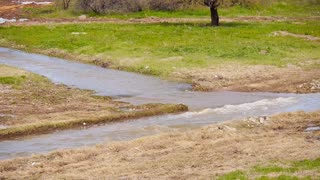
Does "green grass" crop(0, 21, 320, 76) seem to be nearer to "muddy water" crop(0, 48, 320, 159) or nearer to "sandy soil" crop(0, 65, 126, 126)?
"muddy water" crop(0, 48, 320, 159)

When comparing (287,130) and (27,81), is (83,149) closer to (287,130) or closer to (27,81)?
(287,130)

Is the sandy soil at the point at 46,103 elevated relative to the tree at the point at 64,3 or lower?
lower

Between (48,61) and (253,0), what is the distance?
70.0ft

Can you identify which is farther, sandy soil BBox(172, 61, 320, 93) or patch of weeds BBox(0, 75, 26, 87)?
patch of weeds BBox(0, 75, 26, 87)

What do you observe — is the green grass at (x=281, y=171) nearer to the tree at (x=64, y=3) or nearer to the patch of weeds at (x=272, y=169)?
the patch of weeds at (x=272, y=169)

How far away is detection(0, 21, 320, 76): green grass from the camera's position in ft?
120

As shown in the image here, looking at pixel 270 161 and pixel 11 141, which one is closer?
pixel 270 161

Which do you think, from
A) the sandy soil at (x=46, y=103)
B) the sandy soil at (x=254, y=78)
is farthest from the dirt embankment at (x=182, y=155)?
the sandy soil at (x=254, y=78)

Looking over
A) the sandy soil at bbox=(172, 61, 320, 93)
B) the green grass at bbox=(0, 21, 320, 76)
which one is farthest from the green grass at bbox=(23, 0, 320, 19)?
the sandy soil at bbox=(172, 61, 320, 93)

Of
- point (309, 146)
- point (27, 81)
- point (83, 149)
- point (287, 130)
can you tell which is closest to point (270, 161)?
point (309, 146)

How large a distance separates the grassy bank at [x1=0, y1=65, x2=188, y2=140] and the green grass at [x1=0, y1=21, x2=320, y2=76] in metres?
7.54

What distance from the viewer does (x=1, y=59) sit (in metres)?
42.3

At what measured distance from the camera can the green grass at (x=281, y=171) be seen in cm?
1383

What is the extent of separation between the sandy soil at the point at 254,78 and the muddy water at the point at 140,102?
119cm
